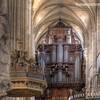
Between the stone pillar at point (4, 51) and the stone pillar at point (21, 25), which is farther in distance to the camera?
the stone pillar at point (21, 25)

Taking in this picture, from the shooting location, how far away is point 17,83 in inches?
735

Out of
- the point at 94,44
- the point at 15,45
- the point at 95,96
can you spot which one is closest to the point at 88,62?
the point at 94,44

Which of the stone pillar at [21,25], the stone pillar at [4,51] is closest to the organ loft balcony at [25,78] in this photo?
the stone pillar at [21,25]

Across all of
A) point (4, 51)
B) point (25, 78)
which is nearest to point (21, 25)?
point (25, 78)

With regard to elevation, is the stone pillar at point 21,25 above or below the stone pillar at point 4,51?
above

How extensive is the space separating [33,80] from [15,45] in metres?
2.61

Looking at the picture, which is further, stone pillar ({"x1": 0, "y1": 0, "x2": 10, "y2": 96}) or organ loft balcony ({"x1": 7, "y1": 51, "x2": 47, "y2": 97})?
organ loft balcony ({"x1": 7, "y1": 51, "x2": 47, "y2": 97})

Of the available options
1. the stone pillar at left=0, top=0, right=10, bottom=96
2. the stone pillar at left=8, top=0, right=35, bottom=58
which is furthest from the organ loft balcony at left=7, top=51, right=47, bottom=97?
the stone pillar at left=0, top=0, right=10, bottom=96

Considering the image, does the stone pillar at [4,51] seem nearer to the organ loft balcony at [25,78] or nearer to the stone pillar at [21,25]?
the organ loft balcony at [25,78]

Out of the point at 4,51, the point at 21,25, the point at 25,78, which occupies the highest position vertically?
the point at 21,25

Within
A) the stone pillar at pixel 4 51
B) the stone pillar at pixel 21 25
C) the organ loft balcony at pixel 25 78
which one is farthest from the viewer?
the stone pillar at pixel 21 25

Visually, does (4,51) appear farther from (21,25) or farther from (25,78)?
(21,25)

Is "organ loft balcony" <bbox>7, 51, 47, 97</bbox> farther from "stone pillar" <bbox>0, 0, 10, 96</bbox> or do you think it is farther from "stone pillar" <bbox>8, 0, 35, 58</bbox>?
"stone pillar" <bbox>0, 0, 10, 96</bbox>

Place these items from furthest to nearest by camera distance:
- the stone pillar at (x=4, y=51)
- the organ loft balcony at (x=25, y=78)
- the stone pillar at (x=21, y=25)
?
the stone pillar at (x=21, y=25), the organ loft balcony at (x=25, y=78), the stone pillar at (x=4, y=51)
